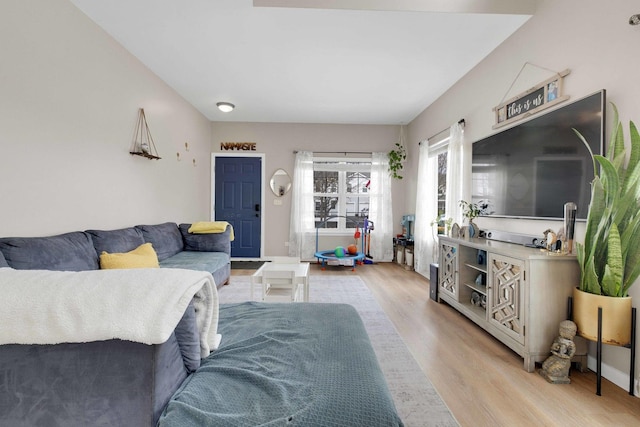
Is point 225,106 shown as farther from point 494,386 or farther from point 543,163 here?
point 494,386

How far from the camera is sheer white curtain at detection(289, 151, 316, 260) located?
19.1ft

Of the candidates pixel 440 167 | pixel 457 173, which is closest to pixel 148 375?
pixel 457 173

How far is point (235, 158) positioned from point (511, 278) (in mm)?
5007

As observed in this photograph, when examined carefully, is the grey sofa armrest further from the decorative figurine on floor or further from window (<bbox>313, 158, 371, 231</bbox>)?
the decorative figurine on floor

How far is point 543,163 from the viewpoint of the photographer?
2443 mm

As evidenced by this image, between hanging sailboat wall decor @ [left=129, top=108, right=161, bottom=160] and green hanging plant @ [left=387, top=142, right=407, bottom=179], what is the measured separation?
3855mm

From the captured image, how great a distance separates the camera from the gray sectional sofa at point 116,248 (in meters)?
1.87

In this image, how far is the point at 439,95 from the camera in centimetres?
443

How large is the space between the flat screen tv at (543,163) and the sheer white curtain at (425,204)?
57.1 inches

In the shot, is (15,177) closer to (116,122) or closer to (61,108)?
(61,108)

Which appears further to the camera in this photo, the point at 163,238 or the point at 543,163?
the point at 163,238

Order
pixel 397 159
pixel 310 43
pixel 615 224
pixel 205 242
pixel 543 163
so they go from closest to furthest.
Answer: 1. pixel 615 224
2. pixel 543 163
3. pixel 310 43
4. pixel 205 242
5. pixel 397 159

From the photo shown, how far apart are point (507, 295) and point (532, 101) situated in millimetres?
1622

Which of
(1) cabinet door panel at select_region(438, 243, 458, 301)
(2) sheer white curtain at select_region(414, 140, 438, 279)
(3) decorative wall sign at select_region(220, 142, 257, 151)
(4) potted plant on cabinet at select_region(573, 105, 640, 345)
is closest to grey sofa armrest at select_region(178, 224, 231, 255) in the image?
(3) decorative wall sign at select_region(220, 142, 257, 151)
